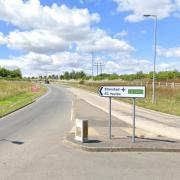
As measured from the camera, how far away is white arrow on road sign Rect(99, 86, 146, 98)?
1307 centimetres

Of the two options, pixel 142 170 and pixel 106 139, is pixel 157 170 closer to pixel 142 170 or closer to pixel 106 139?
pixel 142 170

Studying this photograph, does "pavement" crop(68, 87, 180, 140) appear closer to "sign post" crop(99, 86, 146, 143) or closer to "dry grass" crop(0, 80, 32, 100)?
"sign post" crop(99, 86, 146, 143)

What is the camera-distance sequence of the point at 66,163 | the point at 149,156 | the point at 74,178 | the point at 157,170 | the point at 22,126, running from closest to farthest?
the point at 74,178 → the point at 157,170 → the point at 66,163 → the point at 149,156 → the point at 22,126

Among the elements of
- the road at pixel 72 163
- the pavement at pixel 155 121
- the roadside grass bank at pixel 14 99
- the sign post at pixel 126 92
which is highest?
the sign post at pixel 126 92

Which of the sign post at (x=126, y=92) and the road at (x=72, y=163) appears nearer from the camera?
the road at (x=72, y=163)

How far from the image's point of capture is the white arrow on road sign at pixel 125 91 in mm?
13070

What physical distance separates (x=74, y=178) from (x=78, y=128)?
486cm

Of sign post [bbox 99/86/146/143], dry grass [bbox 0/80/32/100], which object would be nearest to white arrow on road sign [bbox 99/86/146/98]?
sign post [bbox 99/86/146/143]

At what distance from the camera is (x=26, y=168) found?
9.68 metres

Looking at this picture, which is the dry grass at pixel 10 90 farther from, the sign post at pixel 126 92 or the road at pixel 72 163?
the road at pixel 72 163

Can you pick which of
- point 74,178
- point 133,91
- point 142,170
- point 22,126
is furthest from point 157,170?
point 22,126

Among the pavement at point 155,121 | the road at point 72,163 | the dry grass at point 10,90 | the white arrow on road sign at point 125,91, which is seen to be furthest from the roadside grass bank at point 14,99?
the road at point 72,163

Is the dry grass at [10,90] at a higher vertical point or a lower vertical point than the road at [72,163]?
lower

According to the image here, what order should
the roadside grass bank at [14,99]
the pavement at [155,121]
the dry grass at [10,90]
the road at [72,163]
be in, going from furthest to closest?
the dry grass at [10,90]
the roadside grass bank at [14,99]
the pavement at [155,121]
the road at [72,163]
